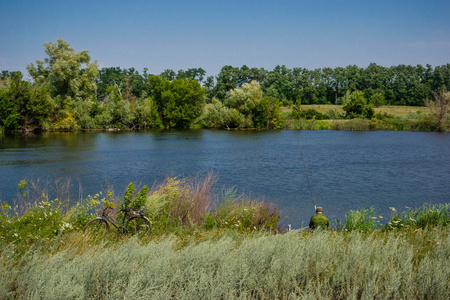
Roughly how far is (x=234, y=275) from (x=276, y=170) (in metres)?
20.4

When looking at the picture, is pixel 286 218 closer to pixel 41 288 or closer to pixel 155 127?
pixel 41 288

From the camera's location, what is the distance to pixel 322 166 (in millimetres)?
26734

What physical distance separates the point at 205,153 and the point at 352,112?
52.0m

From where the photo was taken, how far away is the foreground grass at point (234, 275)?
4023 mm

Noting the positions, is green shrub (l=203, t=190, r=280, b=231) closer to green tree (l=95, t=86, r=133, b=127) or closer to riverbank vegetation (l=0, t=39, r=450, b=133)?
riverbank vegetation (l=0, t=39, r=450, b=133)

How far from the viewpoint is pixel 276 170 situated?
966 inches

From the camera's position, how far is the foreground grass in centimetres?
402

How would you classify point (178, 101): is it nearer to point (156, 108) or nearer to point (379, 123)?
point (156, 108)

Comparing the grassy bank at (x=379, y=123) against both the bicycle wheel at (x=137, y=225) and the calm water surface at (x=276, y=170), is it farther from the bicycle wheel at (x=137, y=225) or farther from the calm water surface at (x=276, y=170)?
the bicycle wheel at (x=137, y=225)

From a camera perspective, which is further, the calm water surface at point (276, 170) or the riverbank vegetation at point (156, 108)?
the riverbank vegetation at point (156, 108)

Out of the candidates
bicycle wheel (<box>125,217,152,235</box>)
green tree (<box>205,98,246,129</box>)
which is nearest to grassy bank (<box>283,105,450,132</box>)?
green tree (<box>205,98,246,129</box>)

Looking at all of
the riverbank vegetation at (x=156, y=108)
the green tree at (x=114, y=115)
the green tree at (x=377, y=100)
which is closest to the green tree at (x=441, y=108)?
the riverbank vegetation at (x=156, y=108)

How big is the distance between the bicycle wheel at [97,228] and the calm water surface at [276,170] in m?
6.75

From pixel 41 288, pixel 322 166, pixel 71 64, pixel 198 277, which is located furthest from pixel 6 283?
pixel 71 64
